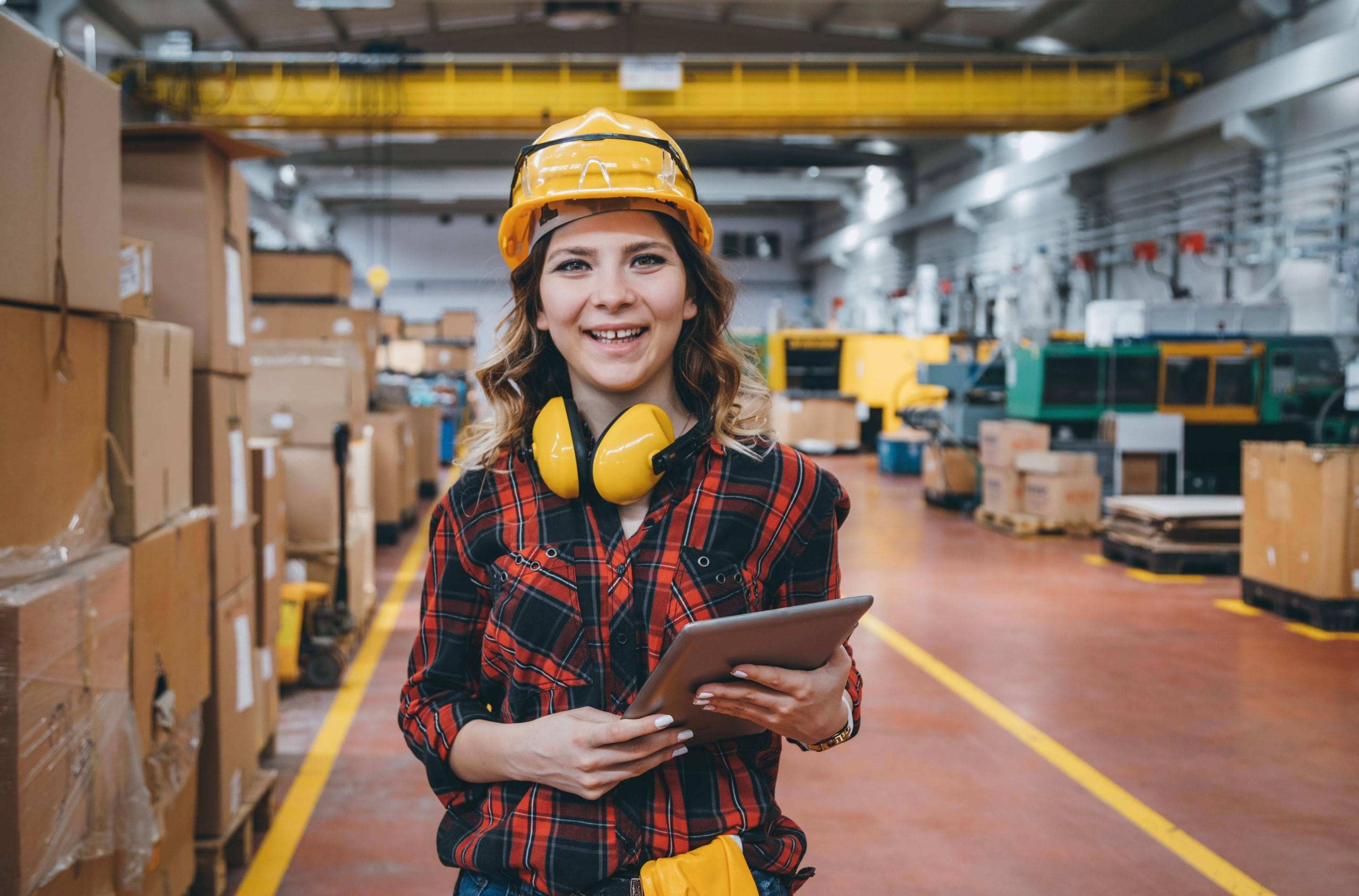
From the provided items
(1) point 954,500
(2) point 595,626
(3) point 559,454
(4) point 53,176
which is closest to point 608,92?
(1) point 954,500

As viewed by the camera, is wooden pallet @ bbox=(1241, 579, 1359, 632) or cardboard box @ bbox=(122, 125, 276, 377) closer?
cardboard box @ bbox=(122, 125, 276, 377)

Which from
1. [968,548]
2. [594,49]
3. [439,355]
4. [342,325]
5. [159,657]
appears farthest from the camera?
[594,49]

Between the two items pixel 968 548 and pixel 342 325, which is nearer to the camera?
pixel 342 325

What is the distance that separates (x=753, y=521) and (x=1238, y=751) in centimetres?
359

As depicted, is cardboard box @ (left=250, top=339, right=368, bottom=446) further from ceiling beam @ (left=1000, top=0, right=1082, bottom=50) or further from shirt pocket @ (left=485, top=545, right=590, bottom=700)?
ceiling beam @ (left=1000, top=0, right=1082, bottom=50)

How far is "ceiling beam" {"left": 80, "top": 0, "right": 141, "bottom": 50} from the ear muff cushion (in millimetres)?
13666

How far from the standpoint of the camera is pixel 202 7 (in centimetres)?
1409

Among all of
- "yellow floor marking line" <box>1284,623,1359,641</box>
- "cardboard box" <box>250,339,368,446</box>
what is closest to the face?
"cardboard box" <box>250,339,368,446</box>

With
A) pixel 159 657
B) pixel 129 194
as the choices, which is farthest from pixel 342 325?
pixel 159 657

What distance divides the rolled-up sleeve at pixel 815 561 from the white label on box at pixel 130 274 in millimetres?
1813

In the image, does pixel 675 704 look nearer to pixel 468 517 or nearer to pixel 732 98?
pixel 468 517

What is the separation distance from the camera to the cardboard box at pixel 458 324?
18812mm

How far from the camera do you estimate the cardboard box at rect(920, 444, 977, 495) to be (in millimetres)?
10977

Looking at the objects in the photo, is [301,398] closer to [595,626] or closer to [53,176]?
[53,176]
